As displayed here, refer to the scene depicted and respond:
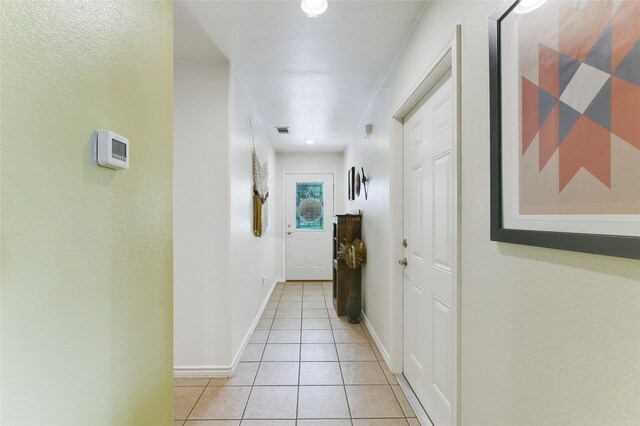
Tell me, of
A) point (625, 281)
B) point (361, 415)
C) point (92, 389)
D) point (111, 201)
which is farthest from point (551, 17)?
point (361, 415)

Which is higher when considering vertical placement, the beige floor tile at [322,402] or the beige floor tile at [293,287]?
the beige floor tile at [322,402]

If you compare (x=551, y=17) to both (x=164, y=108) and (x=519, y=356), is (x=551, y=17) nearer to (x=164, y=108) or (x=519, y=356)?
(x=519, y=356)

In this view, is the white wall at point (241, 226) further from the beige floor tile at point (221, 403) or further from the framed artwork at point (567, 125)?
the framed artwork at point (567, 125)

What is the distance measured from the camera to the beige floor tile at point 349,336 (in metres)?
3.00

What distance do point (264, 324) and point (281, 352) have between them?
2.53ft

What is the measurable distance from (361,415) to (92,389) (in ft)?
5.02

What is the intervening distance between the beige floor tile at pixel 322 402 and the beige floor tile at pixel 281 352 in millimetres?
488

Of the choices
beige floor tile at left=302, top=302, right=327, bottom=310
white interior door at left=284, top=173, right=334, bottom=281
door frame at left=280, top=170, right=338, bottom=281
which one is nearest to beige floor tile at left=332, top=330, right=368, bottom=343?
beige floor tile at left=302, top=302, right=327, bottom=310

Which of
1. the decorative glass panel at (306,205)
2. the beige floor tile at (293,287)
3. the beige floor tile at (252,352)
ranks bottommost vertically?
the beige floor tile at (293,287)

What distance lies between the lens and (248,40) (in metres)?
2.06

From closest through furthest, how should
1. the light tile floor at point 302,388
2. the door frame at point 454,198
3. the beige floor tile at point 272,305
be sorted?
the door frame at point 454,198 → the light tile floor at point 302,388 → the beige floor tile at point 272,305

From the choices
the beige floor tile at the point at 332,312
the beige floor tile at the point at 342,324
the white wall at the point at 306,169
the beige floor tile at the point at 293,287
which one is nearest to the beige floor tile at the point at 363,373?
the beige floor tile at the point at 342,324

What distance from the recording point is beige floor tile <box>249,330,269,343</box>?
2.99m

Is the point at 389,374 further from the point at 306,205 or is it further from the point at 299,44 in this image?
the point at 306,205
